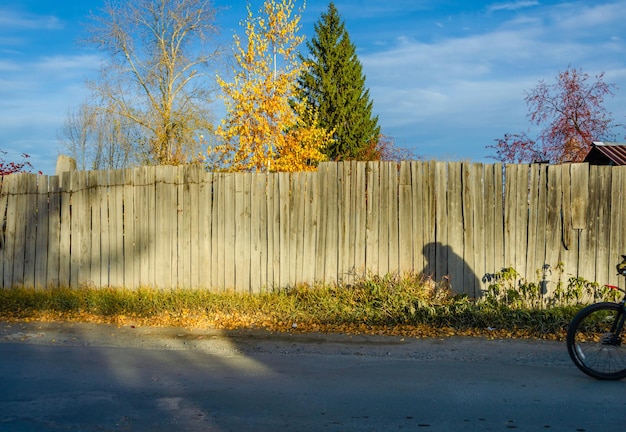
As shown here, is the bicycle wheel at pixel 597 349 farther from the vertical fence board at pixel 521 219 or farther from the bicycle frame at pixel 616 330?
the vertical fence board at pixel 521 219

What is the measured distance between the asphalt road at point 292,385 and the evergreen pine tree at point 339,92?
2426 cm

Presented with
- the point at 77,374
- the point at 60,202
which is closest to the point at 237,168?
the point at 60,202

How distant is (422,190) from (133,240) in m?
5.21

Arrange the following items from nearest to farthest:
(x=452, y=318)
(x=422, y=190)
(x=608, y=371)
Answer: (x=608, y=371) → (x=452, y=318) → (x=422, y=190)

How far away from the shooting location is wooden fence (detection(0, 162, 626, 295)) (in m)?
9.49

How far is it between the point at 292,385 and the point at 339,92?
29001mm

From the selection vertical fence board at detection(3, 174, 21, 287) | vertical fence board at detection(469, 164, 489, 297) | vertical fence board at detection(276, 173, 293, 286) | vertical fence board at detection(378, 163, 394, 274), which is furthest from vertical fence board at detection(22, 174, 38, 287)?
vertical fence board at detection(469, 164, 489, 297)

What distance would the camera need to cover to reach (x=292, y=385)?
227 inches

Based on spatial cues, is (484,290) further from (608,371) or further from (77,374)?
(77,374)

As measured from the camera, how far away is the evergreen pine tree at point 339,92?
32.4 meters

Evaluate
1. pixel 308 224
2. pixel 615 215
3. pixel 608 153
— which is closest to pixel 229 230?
pixel 308 224

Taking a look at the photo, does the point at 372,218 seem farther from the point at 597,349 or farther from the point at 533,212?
the point at 597,349

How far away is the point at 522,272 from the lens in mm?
9523

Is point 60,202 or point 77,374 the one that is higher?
point 60,202
